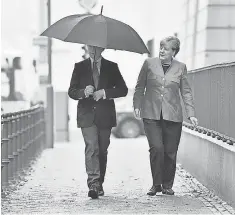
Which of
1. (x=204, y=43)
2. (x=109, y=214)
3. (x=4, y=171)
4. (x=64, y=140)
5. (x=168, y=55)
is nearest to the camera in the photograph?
(x=109, y=214)

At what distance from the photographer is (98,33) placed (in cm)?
974

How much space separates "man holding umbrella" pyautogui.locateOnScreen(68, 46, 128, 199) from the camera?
33.1ft

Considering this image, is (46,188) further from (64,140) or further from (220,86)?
(64,140)

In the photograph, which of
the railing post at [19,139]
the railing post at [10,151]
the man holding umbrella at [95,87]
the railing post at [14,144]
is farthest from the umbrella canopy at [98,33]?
the railing post at [19,139]

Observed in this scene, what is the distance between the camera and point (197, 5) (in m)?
20.2

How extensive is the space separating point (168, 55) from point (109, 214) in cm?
226

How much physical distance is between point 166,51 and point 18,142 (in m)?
3.91

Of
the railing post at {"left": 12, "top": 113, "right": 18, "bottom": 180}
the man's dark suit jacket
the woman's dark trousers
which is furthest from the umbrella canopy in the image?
the railing post at {"left": 12, "top": 113, "right": 18, "bottom": 180}

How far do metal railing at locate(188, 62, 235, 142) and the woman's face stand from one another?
655 mm

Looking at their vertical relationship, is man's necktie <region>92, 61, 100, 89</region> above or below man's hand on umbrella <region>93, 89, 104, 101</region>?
above

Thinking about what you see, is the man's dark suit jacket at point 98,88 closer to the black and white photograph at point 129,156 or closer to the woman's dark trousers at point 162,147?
the black and white photograph at point 129,156

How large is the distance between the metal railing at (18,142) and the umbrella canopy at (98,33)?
6.26ft

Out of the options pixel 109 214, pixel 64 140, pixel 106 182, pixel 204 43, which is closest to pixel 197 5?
pixel 204 43

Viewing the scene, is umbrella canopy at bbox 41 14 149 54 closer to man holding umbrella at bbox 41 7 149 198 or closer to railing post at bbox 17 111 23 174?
man holding umbrella at bbox 41 7 149 198
